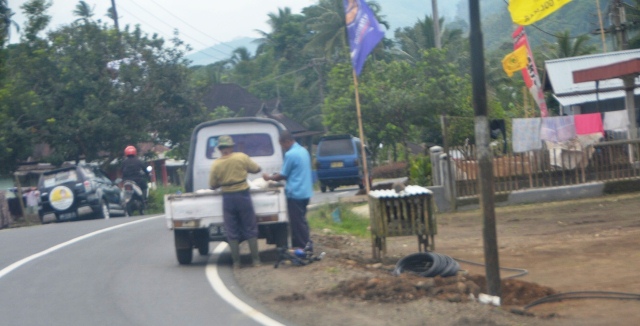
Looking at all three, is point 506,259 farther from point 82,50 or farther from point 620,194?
point 82,50

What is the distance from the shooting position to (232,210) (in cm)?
1209

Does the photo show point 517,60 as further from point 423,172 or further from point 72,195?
point 72,195

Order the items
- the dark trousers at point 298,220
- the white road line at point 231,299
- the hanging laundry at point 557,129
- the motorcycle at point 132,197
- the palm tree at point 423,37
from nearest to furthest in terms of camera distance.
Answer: the white road line at point 231,299
the dark trousers at point 298,220
the hanging laundry at point 557,129
the motorcycle at point 132,197
the palm tree at point 423,37

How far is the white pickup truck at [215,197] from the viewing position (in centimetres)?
1232

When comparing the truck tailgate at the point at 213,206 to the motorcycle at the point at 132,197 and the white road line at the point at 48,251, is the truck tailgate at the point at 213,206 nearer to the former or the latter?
the white road line at the point at 48,251

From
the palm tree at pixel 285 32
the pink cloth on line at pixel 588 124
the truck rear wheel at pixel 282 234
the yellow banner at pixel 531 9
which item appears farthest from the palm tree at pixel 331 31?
the truck rear wheel at pixel 282 234

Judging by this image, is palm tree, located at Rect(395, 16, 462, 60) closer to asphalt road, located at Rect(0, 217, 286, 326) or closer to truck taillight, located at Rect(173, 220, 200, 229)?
asphalt road, located at Rect(0, 217, 286, 326)

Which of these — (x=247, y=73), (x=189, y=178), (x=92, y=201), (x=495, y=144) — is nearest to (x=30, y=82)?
(x=92, y=201)

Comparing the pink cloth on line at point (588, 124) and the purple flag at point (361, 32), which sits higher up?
the purple flag at point (361, 32)

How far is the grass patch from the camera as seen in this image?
60.2 ft

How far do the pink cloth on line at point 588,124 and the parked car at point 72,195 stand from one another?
13.4 m

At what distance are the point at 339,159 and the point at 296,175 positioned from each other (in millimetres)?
21570

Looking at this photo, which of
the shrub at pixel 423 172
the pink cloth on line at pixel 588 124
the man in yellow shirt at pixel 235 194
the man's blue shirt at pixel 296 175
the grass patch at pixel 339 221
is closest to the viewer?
the man in yellow shirt at pixel 235 194

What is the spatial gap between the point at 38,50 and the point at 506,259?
26915 millimetres
